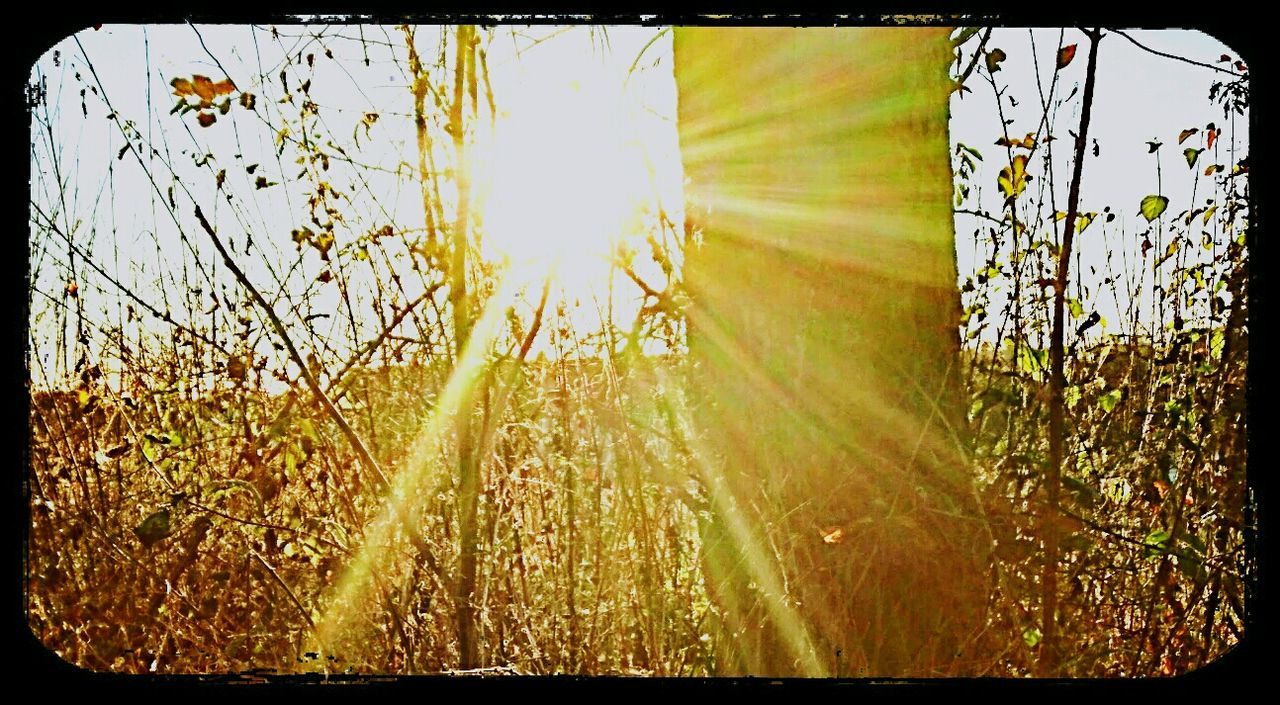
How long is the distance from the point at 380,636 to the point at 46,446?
1216 millimetres

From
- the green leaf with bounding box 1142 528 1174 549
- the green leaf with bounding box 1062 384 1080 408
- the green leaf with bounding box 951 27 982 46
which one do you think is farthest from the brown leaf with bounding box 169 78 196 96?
the green leaf with bounding box 1062 384 1080 408

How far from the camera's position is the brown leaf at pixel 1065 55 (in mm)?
1439

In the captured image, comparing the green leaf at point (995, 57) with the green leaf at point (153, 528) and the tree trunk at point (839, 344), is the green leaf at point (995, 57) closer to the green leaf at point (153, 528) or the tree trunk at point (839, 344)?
the tree trunk at point (839, 344)

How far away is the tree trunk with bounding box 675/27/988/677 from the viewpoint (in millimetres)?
1374

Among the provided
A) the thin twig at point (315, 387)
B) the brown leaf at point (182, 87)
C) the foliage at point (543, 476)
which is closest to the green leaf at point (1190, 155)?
the foliage at point (543, 476)

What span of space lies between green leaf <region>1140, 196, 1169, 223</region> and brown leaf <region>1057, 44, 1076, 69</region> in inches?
12.6

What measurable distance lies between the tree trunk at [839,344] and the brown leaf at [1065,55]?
22 cm

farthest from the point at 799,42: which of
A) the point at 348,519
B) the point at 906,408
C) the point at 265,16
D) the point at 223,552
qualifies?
the point at 223,552

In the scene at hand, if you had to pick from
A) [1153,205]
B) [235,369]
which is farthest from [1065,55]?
[235,369]

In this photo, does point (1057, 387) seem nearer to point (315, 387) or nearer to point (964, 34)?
point (964, 34)

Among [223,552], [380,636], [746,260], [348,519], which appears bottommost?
[380,636]

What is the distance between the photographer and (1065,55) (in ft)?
4.75

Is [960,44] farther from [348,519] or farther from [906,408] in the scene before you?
[348,519]

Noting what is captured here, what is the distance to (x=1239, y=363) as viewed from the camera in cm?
172
